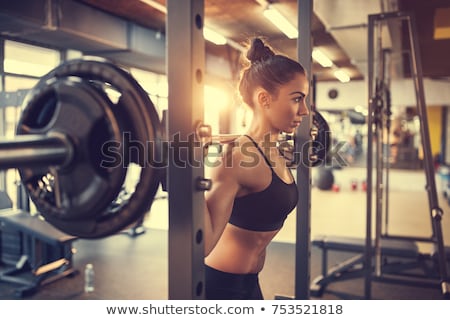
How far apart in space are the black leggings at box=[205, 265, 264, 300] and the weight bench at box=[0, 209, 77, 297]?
1802 mm

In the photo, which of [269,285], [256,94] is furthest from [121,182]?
[269,285]

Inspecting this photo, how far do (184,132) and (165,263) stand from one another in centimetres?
281

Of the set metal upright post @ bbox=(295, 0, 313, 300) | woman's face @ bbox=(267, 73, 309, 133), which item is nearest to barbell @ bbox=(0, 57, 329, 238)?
woman's face @ bbox=(267, 73, 309, 133)

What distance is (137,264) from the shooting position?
318 centimetres

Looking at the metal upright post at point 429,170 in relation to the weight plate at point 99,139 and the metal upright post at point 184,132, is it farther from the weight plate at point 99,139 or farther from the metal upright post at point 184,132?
the weight plate at point 99,139

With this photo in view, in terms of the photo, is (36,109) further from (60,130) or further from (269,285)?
(269,285)

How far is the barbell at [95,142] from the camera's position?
0.47 metres

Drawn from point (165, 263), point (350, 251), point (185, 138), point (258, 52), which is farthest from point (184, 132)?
point (165, 263)

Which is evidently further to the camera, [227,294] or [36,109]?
[227,294]

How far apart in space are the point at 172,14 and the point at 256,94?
0.45 metres

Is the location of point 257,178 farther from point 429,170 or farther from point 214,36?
point 214,36

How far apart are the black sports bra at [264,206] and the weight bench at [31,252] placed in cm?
191

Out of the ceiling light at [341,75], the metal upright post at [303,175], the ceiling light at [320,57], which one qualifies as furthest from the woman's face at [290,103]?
the ceiling light at [341,75]

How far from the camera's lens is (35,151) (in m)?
0.43
